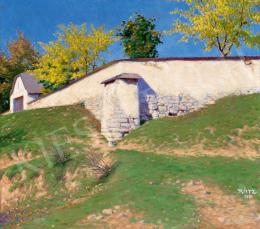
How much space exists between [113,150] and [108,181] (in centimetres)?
373

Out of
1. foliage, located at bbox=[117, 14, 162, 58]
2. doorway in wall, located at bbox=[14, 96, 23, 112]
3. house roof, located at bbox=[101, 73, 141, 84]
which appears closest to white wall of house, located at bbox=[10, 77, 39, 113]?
doorway in wall, located at bbox=[14, 96, 23, 112]

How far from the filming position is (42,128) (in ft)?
77.9

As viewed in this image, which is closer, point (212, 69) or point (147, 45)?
point (212, 69)

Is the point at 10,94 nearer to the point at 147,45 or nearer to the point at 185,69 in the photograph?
the point at 147,45

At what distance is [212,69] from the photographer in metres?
25.0

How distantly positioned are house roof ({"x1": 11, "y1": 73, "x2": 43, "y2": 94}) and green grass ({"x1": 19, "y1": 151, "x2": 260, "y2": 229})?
2511cm

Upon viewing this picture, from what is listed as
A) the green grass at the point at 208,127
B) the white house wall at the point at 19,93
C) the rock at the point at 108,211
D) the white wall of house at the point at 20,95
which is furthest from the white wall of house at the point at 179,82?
the white house wall at the point at 19,93

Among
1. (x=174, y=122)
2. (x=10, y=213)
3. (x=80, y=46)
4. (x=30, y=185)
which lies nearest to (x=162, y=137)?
(x=174, y=122)

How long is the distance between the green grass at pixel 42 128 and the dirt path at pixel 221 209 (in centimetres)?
841

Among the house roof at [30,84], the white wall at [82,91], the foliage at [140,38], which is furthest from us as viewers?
the house roof at [30,84]

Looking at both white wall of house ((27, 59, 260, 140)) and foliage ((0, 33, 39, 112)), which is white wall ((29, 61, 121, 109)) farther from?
foliage ((0, 33, 39, 112))

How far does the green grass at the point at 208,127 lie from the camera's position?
2025 centimetres

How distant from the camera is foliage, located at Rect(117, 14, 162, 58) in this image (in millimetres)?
34031

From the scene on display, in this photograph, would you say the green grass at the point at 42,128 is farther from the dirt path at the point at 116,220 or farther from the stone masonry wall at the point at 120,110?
the dirt path at the point at 116,220
